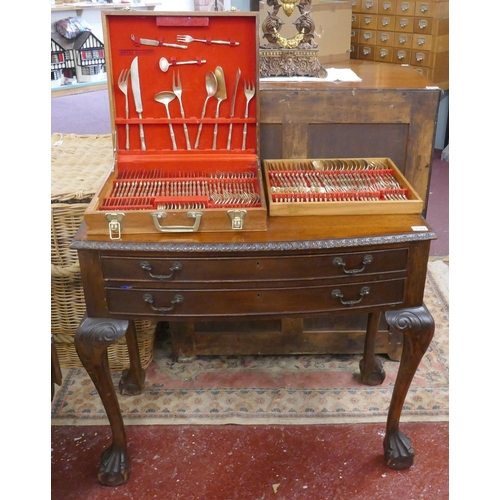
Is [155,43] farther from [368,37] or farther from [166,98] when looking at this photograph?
[368,37]

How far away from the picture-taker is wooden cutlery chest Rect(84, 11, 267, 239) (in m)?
1.65

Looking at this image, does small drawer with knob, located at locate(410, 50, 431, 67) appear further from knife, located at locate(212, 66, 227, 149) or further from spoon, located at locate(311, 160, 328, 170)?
knife, located at locate(212, 66, 227, 149)

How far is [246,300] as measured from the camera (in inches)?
57.6

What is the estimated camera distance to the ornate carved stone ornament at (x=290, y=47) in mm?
1919

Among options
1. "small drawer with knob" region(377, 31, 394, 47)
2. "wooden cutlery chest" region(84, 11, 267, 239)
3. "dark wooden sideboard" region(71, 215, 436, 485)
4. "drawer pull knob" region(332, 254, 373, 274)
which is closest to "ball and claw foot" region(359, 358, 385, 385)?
"dark wooden sideboard" region(71, 215, 436, 485)

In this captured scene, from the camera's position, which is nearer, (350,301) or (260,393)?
(350,301)

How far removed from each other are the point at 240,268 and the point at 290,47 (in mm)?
968

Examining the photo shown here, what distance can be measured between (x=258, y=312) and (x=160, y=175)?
1.89ft

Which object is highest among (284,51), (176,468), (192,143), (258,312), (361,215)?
(284,51)

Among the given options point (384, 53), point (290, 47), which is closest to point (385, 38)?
point (384, 53)

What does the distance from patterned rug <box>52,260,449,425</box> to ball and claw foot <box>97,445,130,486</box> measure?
241 mm

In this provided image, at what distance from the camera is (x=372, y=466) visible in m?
1.79

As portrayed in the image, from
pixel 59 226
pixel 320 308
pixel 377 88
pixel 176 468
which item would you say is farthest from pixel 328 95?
pixel 176 468

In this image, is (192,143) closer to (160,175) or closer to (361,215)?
(160,175)
